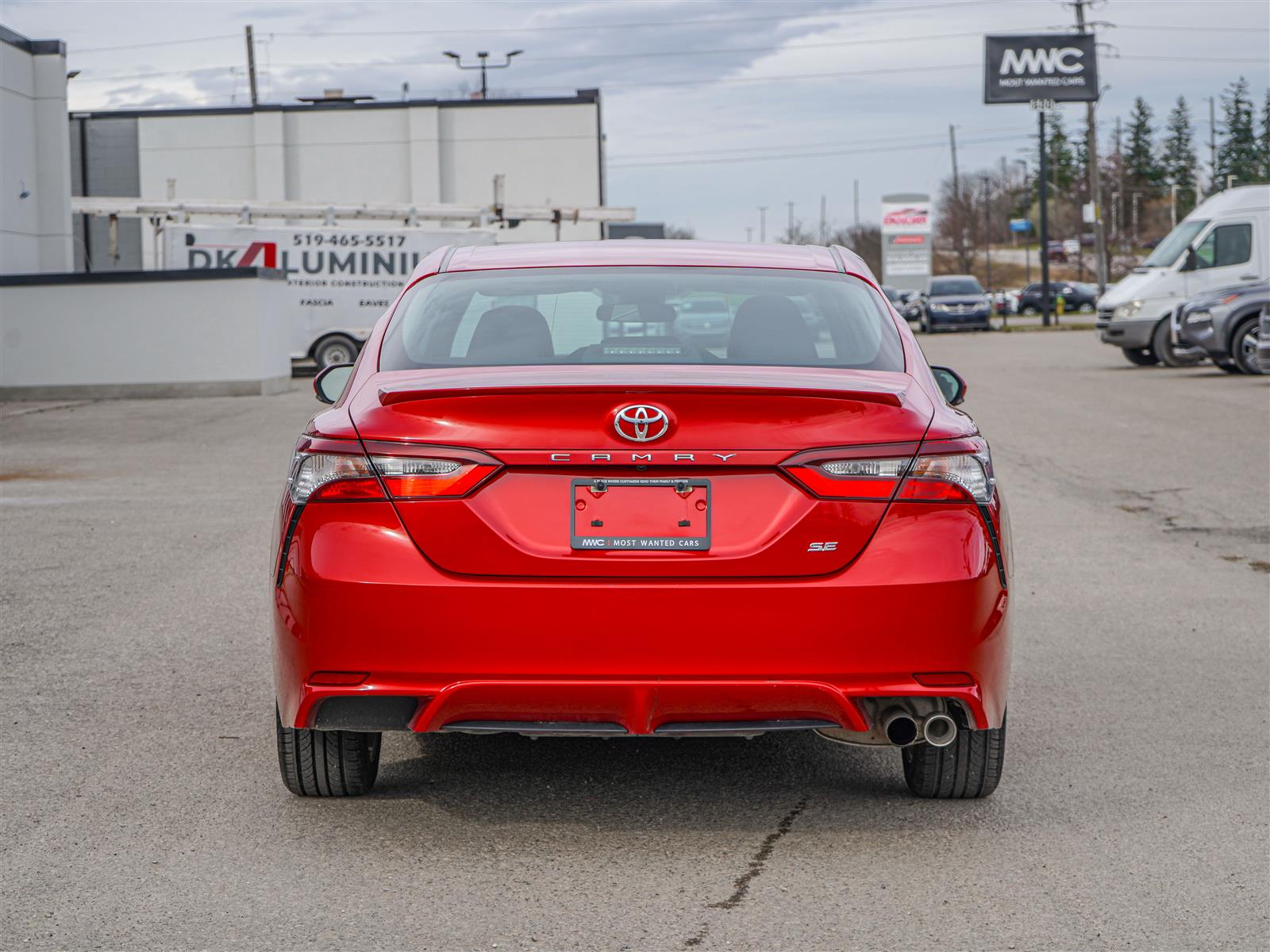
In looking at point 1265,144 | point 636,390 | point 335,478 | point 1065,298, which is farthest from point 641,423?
point 1265,144

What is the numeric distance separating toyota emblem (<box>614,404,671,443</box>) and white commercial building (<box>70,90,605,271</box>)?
46.9 meters

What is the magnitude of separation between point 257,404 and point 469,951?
60.0 feet

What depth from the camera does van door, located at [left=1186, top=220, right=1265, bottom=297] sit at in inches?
1035

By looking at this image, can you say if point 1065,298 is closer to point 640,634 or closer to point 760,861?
point 760,861

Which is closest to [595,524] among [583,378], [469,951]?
[583,378]

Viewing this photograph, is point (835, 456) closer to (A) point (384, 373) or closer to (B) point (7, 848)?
(A) point (384, 373)

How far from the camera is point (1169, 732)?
207 inches

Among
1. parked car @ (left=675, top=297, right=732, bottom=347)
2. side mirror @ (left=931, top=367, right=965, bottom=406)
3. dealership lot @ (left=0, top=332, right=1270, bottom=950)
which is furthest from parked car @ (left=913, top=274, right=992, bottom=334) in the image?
parked car @ (left=675, top=297, right=732, bottom=347)

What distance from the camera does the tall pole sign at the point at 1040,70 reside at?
50.5 metres

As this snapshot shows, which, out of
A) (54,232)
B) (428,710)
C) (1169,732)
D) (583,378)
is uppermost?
(54,232)

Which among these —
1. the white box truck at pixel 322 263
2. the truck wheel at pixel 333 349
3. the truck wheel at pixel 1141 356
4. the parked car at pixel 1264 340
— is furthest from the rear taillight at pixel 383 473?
the truck wheel at pixel 333 349

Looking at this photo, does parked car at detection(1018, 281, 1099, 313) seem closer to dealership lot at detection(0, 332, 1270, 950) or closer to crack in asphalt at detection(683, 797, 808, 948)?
dealership lot at detection(0, 332, 1270, 950)

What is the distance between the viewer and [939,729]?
155 inches

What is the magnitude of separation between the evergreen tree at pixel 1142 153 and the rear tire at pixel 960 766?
488 feet
